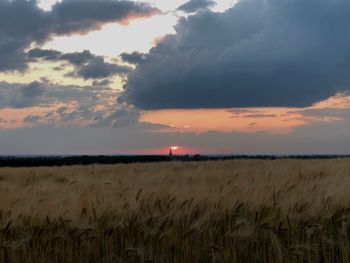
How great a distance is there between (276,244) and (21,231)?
2682mm

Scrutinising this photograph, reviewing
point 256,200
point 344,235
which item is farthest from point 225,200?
Result: point 344,235

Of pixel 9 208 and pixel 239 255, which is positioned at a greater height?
pixel 9 208

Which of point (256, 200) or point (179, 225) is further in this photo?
point (256, 200)

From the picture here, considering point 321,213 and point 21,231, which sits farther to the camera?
point 321,213

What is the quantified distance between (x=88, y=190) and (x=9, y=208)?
1949 mm

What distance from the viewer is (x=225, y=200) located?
6.77 m

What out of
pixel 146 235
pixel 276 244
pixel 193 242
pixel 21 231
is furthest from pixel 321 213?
pixel 21 231

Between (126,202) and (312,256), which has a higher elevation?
(126,202)

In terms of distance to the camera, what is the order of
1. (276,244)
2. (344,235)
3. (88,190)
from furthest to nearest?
1. (88,190)
2. (344,235)
3. (276,244)

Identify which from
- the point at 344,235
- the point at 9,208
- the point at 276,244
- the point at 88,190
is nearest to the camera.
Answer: the point at 276,244

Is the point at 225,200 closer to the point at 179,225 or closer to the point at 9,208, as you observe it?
the point at 179,225

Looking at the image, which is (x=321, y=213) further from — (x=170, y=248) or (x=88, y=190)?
(x=88, y=190)

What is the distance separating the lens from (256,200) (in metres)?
6.79

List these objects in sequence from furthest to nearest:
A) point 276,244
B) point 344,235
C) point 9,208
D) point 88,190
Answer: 1. point 88,190
2. point 9,208
3. point 344,235
4. point 276,244
